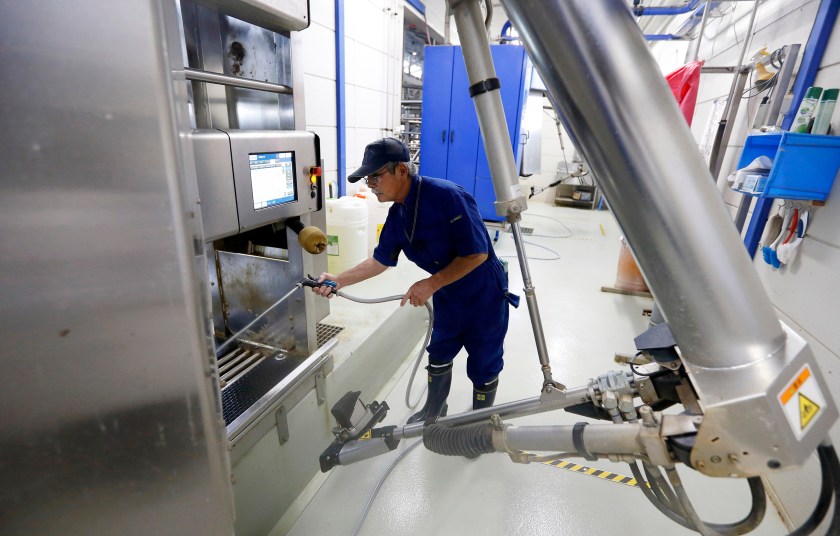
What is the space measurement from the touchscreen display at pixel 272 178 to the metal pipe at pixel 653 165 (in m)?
0.83

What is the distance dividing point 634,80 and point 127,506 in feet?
2.23

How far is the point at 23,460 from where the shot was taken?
0.35 m

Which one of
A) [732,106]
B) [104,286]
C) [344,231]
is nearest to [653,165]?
[104,286]

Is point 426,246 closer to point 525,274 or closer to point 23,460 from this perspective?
point 525,274

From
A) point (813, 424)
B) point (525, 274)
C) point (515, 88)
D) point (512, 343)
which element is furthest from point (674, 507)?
point (515, 88)

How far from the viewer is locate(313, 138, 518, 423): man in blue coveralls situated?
1.47 metres

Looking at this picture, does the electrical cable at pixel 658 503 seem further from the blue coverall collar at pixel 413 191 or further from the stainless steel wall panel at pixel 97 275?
the blue coverall collar at pixel 413 191

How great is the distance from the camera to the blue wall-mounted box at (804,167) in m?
1.37

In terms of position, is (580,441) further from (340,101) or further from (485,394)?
(340,101)

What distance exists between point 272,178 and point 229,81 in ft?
0.84

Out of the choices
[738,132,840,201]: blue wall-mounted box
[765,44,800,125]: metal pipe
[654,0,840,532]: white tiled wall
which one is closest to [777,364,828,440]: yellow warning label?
[654,0,840,532]: white tiled wall

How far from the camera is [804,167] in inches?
55.1

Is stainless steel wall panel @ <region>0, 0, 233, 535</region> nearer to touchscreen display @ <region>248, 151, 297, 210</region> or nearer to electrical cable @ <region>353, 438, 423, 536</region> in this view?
touchscreen display @ <region>248, 151, 297, 210</region>

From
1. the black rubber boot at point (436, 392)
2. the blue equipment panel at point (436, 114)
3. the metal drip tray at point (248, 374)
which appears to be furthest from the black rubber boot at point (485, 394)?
the blue equipment panel at point (436, 114)
